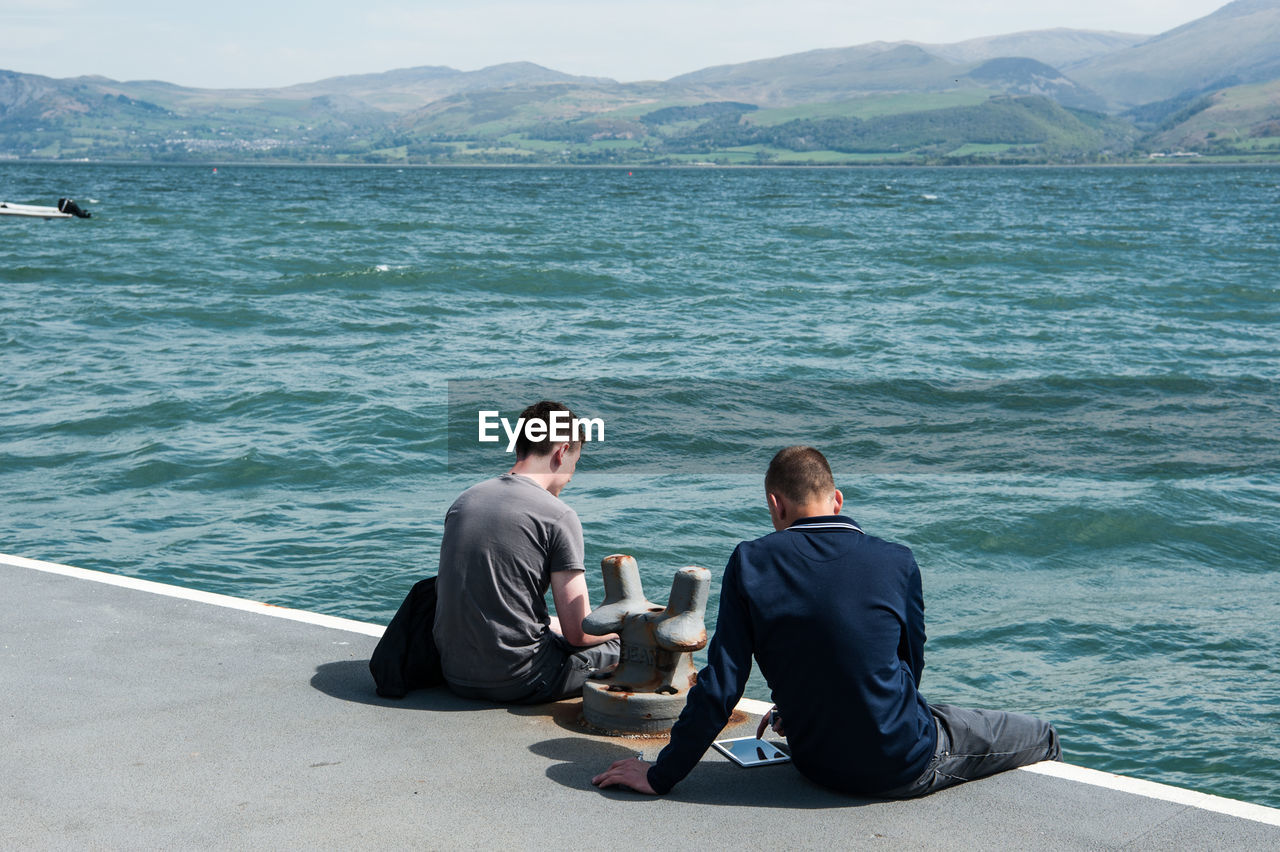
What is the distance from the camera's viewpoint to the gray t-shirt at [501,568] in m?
4.99

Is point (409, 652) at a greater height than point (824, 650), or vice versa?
point (824, 650)

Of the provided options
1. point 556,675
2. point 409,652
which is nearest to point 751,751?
point 556,675

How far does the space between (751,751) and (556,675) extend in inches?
37.7

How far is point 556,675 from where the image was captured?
522 cm

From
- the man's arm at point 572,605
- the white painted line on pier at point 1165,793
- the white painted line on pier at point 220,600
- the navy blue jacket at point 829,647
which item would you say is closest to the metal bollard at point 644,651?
the man's arm at point 572,605

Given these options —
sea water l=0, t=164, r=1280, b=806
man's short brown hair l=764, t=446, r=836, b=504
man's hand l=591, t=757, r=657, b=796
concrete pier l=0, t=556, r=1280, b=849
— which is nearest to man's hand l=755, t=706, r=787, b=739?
concrete pier l=0, t=556, r=1280, b=849

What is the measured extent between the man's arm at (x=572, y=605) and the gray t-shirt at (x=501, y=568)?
5 cm

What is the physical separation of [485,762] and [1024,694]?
4.58 m

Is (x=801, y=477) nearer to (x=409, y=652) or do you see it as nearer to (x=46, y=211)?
(x=409, y=652)

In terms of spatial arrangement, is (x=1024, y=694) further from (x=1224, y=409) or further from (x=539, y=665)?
(x=1224, y=409)

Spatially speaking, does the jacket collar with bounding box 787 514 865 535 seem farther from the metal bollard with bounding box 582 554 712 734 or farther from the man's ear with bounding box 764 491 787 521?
the metal bollard with bounding box 582 554 712 734

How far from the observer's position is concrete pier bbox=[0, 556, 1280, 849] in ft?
13.1

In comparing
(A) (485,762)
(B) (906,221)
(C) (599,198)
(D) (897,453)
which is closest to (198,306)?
(D) (897,453)

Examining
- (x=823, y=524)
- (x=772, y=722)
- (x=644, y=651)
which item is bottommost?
(x=772, y=722)
